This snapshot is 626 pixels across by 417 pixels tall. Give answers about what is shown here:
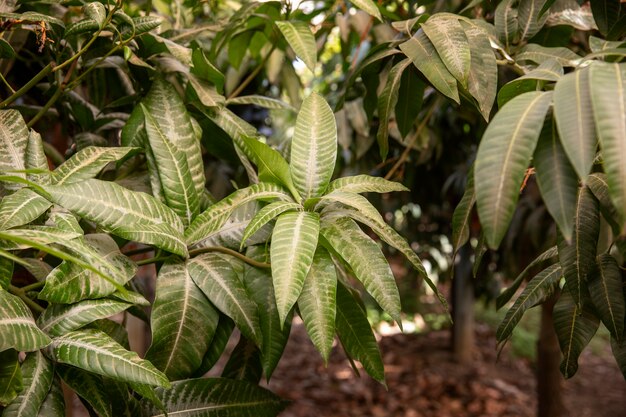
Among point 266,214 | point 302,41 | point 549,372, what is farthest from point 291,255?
point 549,372

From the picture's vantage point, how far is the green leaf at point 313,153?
0.61 m

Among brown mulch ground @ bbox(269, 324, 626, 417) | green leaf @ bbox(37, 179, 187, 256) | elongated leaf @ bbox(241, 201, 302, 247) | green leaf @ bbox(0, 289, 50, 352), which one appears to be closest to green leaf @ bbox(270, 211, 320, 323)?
elongated leaf @ bbox(241, 201, 302, 247)

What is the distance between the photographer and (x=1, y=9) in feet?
2.17

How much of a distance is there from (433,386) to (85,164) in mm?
2326

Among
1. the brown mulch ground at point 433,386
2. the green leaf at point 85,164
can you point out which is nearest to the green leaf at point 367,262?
the green leaf at point 85,164

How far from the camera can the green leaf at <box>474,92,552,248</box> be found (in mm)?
403

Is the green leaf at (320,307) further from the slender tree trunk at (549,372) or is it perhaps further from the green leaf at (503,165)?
the slender tree trunk at (549,372)

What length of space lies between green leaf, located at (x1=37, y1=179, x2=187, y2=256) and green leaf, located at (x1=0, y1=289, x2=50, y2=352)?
10 cm

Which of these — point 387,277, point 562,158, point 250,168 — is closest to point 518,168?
point 562,158

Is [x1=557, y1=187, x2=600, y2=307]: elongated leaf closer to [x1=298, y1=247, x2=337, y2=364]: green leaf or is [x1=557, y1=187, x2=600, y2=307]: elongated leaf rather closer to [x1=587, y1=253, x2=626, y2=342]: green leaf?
[x1=587, y1=253, x2=626, y2=342]: green leaf

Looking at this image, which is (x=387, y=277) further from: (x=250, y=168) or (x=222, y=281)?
(x=250, y=168)

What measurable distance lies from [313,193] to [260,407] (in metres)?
0.26

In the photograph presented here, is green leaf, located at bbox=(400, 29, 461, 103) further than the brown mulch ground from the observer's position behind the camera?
No

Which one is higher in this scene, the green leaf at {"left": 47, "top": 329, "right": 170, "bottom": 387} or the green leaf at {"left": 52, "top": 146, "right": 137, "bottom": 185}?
the green leaf at {"left": 52, "top": 146, "right": 137, "bottom": 185}
